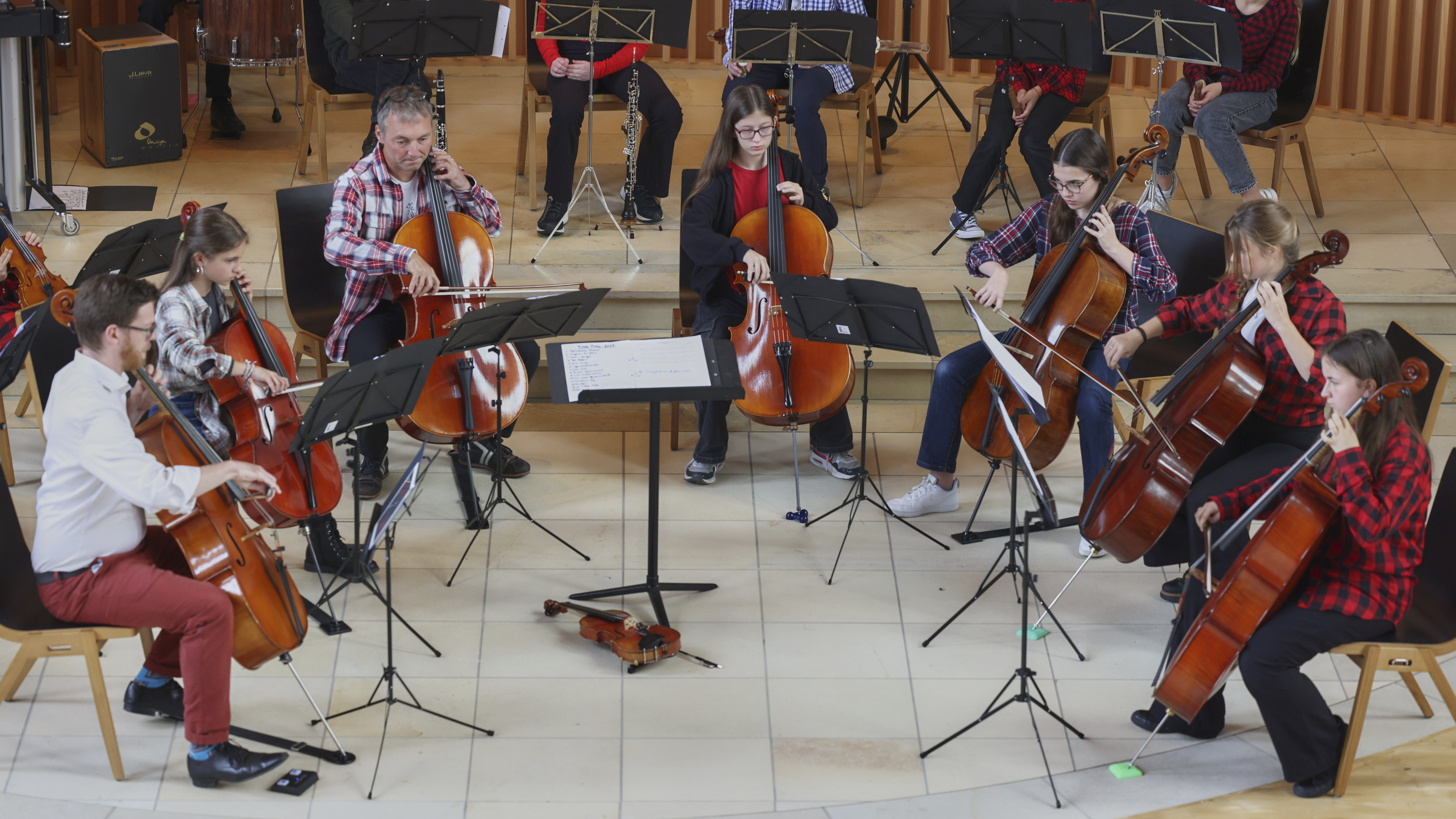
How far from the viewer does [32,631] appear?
3.44 metres

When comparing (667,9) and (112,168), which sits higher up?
(667,9)

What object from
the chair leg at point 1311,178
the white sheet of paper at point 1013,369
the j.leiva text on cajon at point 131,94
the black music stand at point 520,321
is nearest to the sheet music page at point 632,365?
the black music stand at point 520,321

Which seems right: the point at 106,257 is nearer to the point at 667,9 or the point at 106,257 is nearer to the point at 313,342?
the point at 313,342

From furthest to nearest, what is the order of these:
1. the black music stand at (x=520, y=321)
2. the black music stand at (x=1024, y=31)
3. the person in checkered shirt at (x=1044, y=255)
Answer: the black music stand at (x=1024, y=31)
the person in checkered shirt at (x=1044, y=255)
the black music stand at (x=520, y=321)

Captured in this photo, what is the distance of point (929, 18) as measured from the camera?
801 centimetres

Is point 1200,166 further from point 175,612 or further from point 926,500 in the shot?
point 175,612

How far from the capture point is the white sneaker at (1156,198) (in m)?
5.97

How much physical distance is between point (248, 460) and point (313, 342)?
1.12 metres

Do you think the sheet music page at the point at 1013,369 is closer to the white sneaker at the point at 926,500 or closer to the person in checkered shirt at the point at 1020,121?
the white sneaker at the point at 926,500

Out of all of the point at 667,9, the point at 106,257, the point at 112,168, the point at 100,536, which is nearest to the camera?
the point at 100,536

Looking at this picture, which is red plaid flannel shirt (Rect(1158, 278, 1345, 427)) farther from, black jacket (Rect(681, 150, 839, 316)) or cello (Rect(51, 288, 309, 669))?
cello (Rect(51, 288, 309, 669))

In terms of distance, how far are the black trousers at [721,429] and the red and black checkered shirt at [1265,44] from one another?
7.31 feet

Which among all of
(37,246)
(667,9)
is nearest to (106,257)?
(37,246)

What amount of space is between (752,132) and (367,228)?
4.04 feet
